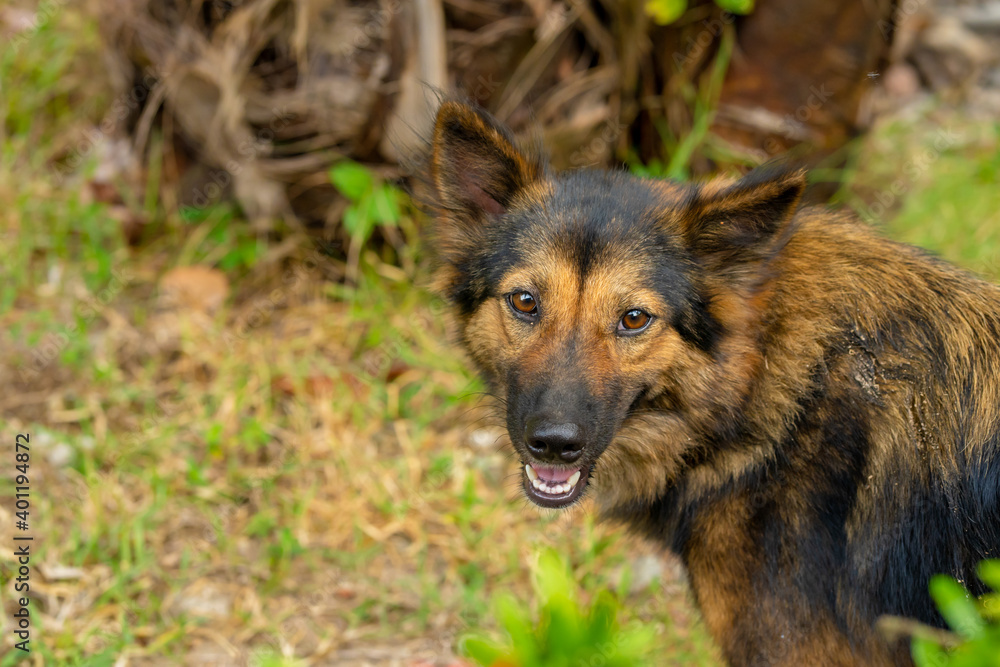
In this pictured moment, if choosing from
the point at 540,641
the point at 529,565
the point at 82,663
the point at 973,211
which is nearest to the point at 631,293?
the point at 540,641

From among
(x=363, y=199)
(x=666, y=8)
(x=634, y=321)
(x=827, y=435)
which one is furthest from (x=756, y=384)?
(x=363, y=199)

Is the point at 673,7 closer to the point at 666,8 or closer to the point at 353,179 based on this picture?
the point at 666,8

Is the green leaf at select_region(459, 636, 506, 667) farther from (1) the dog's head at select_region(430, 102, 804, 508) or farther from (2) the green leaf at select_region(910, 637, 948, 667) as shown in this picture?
(1) the dog's head at select_region(430, 102, 804, 508)

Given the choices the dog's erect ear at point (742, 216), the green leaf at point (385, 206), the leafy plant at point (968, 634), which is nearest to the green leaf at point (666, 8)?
the green leaf at point (385, 206)

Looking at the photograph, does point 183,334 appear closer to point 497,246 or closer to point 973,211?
point 497,246

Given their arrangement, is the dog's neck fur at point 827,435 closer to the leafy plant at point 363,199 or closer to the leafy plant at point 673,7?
the leafy plant at point 673,7

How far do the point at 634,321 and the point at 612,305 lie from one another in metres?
0.10

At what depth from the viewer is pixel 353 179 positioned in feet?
17.6

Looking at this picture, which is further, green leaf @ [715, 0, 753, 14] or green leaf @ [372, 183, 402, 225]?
green leaf @ [372, 183, 402, 225]

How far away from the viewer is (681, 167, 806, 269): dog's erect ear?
272cm

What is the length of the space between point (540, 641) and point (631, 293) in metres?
1.60

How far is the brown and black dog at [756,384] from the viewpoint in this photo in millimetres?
2699

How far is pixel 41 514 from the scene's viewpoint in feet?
13.6

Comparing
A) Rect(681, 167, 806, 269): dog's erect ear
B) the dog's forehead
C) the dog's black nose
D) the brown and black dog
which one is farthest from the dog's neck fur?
the dog's black nose
